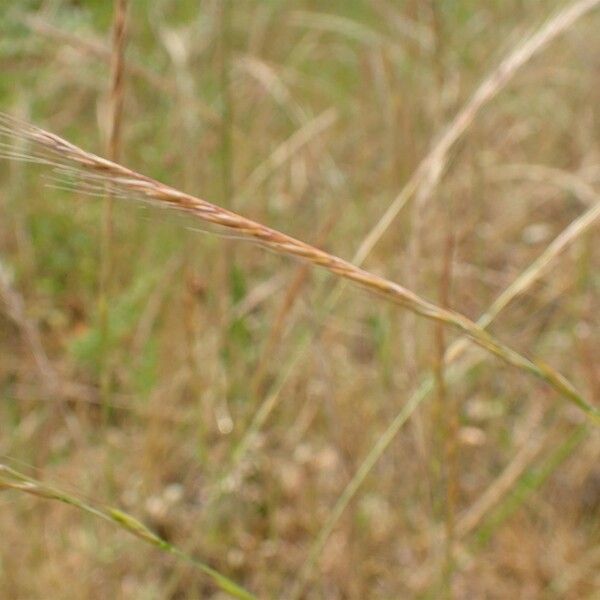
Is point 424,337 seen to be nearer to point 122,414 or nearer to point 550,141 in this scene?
point 122,414

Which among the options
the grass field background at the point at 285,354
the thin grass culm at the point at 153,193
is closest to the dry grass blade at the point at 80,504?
the thin grass culm at the point at 153,193

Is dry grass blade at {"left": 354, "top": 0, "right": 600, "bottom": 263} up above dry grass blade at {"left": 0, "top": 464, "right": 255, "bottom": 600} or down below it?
above

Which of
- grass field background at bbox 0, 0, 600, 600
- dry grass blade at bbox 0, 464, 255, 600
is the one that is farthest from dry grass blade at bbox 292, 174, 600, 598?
dry grass blade at bbox 0, 464, 255, 600

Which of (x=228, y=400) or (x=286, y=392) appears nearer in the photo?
(x=228, y=400)

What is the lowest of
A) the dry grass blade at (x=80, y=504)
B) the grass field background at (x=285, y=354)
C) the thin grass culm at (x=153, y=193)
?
the grass field background at (x=285, y=354)

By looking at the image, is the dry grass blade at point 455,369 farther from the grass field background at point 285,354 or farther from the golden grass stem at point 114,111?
the golden grass stem at point 114,111

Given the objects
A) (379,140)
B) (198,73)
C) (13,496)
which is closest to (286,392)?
(13,496)

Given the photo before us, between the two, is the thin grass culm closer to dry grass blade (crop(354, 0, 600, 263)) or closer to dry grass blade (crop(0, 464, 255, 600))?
dry grass blade (crop(0, 464, 255, 600))

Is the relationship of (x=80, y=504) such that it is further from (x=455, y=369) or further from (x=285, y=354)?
(x=285, y=354)
